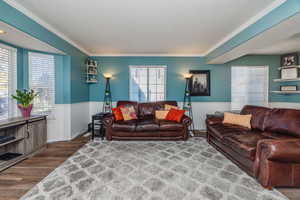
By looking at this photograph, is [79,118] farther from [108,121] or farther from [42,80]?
[42,80]

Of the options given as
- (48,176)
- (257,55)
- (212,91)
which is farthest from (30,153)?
(257,55)

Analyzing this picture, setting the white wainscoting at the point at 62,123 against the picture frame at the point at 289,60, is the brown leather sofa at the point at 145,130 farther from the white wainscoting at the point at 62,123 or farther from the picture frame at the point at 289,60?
→ the picture frame at the point at 289,60

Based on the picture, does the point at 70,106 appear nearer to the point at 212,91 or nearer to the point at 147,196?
the point at 147,196

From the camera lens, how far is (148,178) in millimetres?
2002

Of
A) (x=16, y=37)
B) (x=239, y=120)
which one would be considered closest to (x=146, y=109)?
(x=239, y=120)

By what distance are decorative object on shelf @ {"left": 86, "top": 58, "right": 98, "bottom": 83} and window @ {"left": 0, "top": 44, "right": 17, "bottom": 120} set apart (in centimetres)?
181

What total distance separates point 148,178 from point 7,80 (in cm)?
357

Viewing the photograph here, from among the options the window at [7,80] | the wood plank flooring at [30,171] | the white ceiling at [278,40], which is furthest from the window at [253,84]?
the window at [7,80]

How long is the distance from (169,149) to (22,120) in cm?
299


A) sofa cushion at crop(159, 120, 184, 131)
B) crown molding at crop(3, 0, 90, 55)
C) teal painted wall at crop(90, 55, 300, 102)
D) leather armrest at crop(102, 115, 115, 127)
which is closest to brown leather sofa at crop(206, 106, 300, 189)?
sofa cushion at crop(159, 120, 184, 131)

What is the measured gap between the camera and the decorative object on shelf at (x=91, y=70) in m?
4.56

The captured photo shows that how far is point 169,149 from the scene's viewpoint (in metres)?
3.06

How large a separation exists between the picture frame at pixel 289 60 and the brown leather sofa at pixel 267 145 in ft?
8.45

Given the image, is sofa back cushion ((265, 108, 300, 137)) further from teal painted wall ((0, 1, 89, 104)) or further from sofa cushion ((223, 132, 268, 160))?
teal painted wall ((0, 1, 89, 104))
